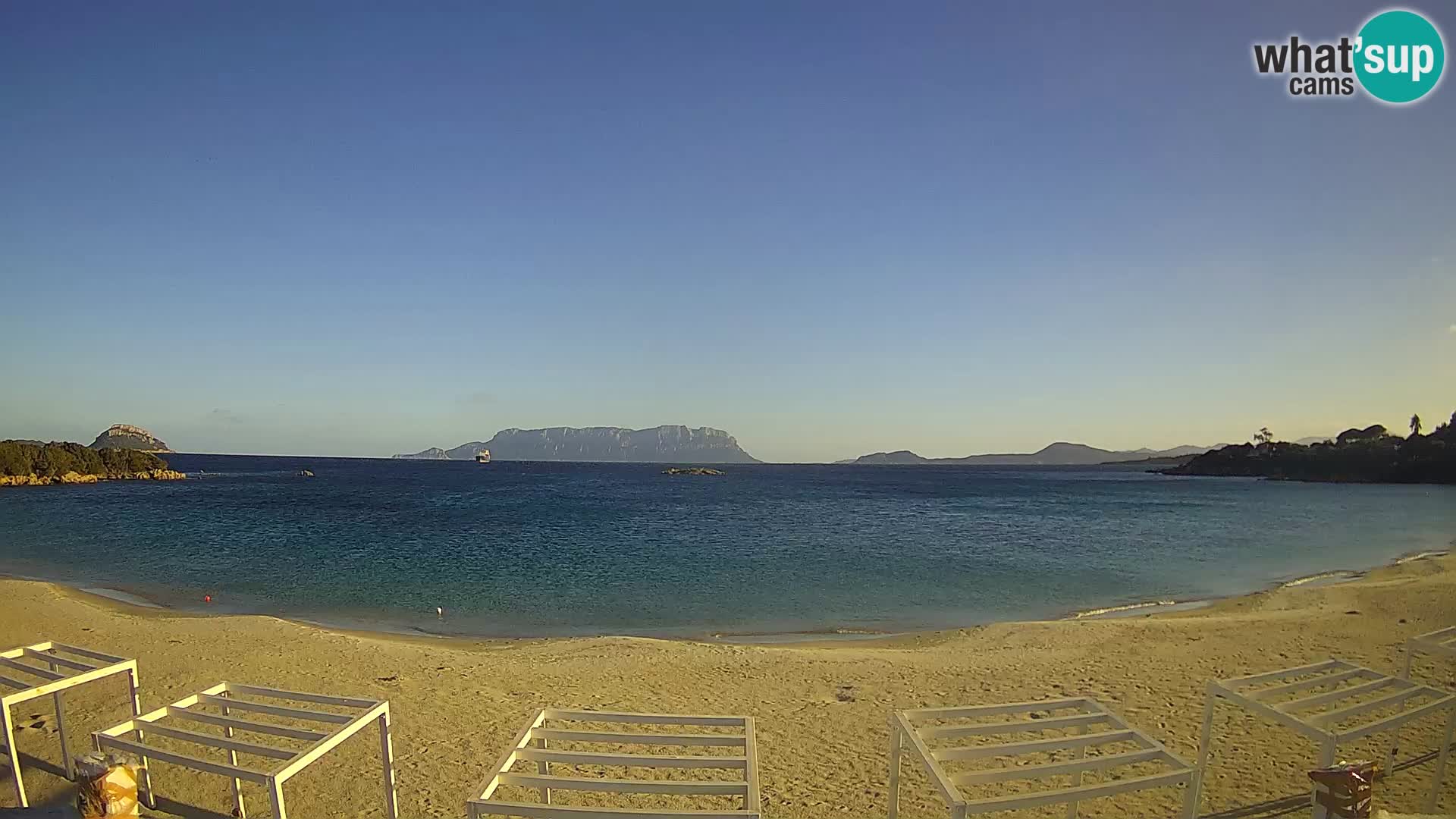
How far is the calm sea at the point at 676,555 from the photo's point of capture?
16031 mm

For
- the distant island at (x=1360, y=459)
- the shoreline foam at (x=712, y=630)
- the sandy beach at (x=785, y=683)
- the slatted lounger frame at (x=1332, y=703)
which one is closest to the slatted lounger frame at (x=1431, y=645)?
the slatted lounger frame at (x=1332, y=703)

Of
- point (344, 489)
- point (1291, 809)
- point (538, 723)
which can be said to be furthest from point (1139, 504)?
point (344, 489)

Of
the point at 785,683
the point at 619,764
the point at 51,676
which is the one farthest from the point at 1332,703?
the point at 51,676

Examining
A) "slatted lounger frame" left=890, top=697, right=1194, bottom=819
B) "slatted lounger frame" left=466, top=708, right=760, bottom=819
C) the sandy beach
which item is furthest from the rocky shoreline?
"slatted lounger frame" left=890, top=697, right=1194, bottom=819

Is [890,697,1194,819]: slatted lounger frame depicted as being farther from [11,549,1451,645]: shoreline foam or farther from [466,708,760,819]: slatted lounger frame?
[11,549,1451,645]: shoreline foam

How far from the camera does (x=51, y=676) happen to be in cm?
559

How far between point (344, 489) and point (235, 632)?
61.4 meters

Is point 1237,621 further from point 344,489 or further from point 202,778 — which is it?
point 344,489

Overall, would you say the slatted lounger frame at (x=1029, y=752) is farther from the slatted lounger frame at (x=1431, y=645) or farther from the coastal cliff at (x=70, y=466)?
the coastal cliff at (x=70, y=466)

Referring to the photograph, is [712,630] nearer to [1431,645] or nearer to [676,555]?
[1431,645]

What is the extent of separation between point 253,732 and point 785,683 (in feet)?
20.1

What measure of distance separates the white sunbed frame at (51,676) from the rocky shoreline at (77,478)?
7064 cm

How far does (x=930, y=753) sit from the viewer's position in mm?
4008

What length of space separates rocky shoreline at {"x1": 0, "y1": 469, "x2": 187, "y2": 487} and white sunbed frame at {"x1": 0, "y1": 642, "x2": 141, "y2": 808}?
70.6 meters
